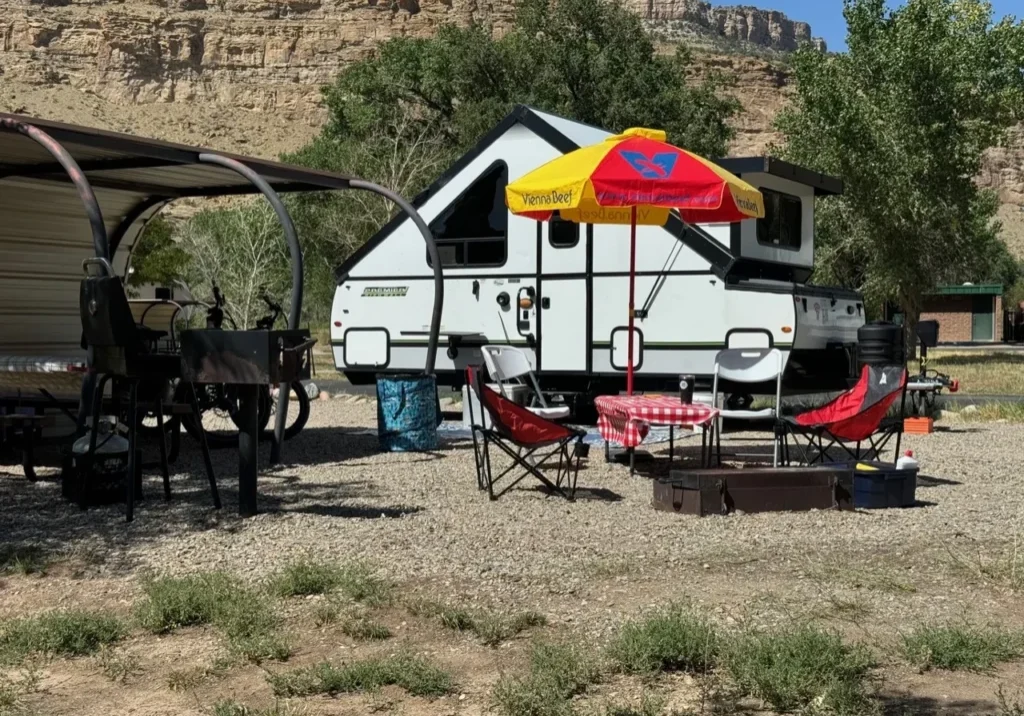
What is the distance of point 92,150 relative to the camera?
8.80 metres

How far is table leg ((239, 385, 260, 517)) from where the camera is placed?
681 cm

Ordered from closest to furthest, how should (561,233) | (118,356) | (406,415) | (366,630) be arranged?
1. (366,630)
2. (118,356)
3. (406,415)
4. (561,233)

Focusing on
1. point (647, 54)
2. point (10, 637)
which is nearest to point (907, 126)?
point (647, 54)

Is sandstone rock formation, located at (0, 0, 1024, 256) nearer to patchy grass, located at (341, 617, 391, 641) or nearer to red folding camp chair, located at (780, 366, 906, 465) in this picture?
red folding camp chair, located at (780, 366, 906, 465)

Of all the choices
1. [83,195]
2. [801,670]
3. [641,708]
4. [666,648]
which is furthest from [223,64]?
[641,708]

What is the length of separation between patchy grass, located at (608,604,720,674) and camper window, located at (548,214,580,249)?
735cm

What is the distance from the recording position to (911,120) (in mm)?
25422

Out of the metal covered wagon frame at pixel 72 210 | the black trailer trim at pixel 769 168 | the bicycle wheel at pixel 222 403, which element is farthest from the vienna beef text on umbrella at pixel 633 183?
the bicycle wheel at pixel 222 403

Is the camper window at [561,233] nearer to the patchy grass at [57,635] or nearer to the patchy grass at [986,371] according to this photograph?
the patchy grass at [57,635]

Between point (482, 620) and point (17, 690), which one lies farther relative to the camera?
point (482, 620)

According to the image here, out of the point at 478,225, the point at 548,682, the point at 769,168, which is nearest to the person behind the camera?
the point at 548,682

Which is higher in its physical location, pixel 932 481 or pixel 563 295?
pixel 563 295

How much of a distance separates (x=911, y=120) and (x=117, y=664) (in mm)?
23558

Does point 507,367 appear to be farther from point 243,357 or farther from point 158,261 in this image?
point 158,261
